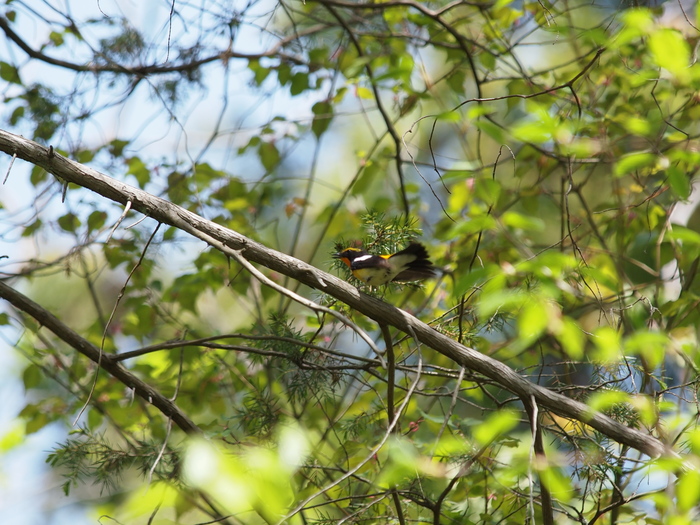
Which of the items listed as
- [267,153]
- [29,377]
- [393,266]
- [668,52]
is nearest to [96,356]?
[29,377]

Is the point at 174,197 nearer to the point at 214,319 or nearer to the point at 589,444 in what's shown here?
the point at 589,444

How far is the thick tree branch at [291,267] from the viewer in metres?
1.97

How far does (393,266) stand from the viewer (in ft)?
8.64

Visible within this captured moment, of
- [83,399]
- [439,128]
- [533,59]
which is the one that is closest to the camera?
[83,399]

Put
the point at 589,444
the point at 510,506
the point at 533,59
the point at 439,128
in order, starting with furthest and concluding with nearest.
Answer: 1. the point at 439,128
2. the point at 533,59
3. the point at 510,506
4. the point at 589,444

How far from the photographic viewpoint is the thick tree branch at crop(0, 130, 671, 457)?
1.97 meters

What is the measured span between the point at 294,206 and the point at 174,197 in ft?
3.02

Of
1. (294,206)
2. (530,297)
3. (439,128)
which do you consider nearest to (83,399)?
(294,206)

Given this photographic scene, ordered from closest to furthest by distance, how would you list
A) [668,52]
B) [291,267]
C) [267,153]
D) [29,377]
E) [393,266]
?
[668,52], [291,267], [393,266], [29,377], [267,153]

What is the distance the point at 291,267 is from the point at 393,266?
0.73 meters

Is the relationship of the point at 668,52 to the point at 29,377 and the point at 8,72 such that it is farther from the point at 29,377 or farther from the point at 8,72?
the point at 8,72

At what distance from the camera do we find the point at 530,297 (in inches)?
44.8

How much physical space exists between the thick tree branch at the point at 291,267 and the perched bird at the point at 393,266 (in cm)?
52

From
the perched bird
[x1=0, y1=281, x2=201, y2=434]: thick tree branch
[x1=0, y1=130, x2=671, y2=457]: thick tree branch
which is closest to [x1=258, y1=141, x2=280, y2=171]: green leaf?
the perched bird
